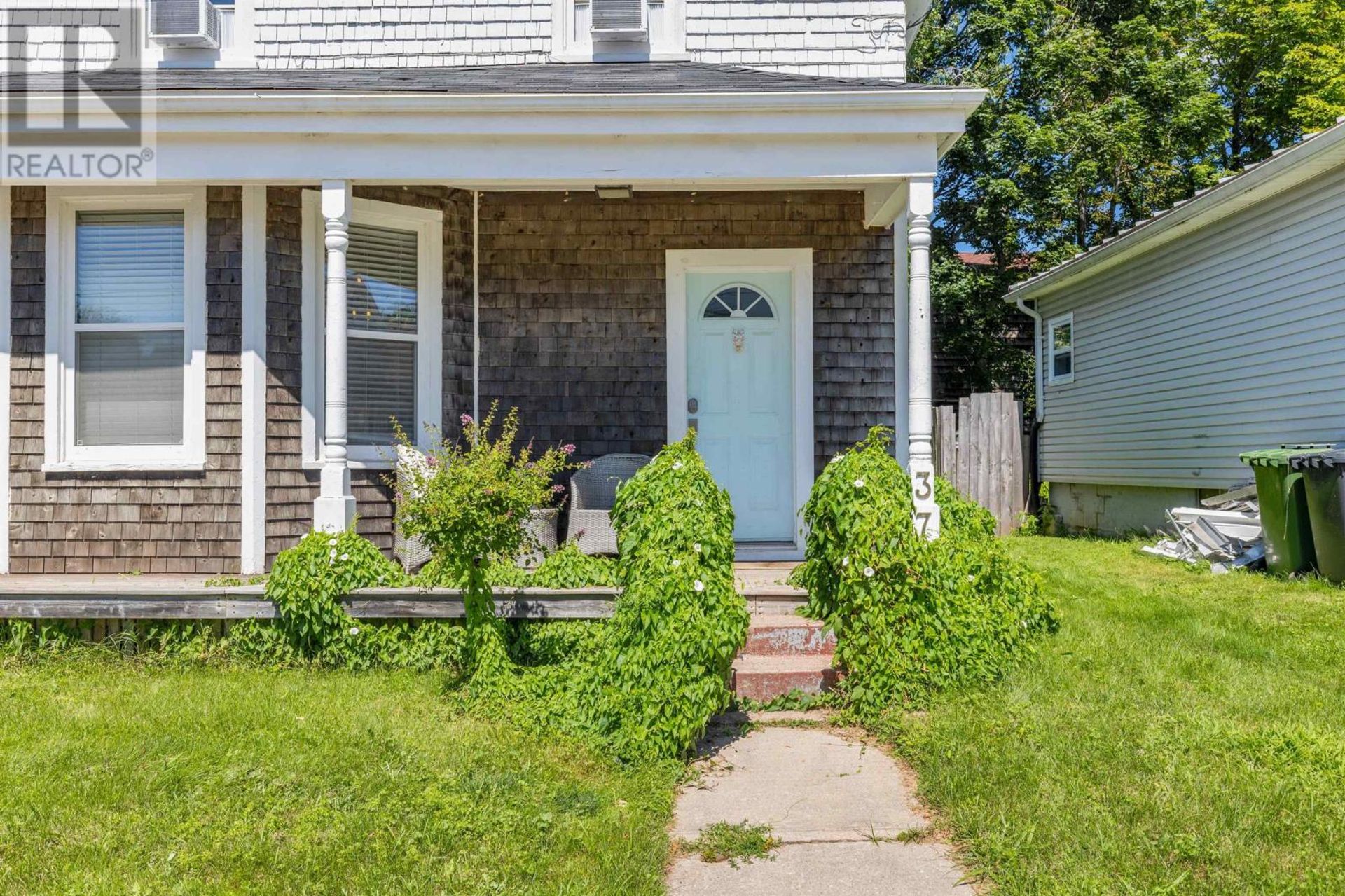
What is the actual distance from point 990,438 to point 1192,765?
25.8 feet

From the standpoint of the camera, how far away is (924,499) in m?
5.12

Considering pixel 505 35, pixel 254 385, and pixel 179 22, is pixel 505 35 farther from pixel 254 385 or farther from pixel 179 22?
pixel 254 385

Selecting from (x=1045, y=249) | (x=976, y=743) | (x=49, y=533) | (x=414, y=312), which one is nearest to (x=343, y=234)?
(x=414, y=312)

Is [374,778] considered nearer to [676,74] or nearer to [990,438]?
[676,74]

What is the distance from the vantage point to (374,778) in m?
3.35

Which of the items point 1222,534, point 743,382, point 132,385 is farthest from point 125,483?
point 1222,534

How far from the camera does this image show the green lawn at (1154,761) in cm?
271

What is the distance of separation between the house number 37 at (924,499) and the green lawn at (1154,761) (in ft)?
2.84

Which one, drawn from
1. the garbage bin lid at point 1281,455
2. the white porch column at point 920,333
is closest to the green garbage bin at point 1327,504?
the garbage bin lid at point 1281,455

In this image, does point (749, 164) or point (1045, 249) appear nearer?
point (749, 164)

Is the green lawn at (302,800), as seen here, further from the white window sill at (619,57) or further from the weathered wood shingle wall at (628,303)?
the white window sill at (619,57)

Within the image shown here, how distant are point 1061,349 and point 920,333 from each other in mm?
8847

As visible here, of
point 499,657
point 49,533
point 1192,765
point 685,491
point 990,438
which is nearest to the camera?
point 1192,765

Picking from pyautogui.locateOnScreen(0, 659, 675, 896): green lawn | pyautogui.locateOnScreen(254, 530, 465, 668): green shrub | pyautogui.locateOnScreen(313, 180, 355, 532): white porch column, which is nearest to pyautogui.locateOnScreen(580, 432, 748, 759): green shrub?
pyautogui.locateOnScreen(0, 659, 675, 896): green lawn
